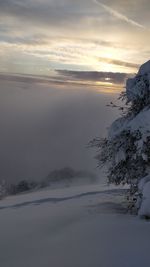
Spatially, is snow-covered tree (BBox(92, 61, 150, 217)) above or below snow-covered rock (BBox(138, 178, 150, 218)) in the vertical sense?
above

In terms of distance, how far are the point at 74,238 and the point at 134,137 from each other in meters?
3.72

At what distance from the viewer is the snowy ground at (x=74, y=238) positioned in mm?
7652

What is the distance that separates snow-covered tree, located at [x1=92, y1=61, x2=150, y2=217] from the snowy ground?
1245 millimetres

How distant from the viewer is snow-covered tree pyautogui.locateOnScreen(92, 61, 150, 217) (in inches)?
434

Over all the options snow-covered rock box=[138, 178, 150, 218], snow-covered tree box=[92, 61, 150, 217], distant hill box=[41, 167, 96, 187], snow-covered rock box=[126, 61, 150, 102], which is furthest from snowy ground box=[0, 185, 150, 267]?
distant hill box=[41, 167, 96, 187]

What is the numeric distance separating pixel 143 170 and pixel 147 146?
89 centimetres

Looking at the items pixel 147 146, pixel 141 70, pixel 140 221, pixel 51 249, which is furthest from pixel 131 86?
pixel 51 249

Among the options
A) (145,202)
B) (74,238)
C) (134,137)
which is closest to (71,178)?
(134,137)

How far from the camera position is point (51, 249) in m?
8.59

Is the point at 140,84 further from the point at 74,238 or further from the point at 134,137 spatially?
the point at 74,238

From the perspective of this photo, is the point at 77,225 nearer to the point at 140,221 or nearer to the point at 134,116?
the point at 140,221

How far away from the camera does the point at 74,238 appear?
30.0ft

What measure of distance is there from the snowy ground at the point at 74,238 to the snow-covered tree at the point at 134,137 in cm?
124

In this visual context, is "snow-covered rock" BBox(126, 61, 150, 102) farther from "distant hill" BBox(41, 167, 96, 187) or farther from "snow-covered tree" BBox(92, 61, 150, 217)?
"distant hill" BBox(41, 167, 96, 187)
